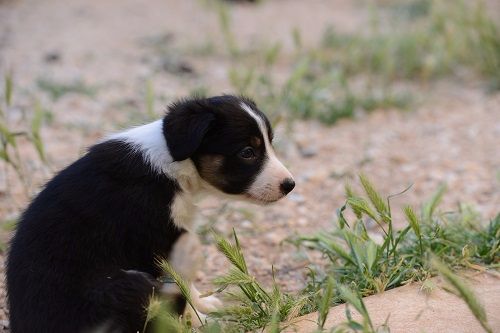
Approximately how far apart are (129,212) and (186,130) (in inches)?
17.8

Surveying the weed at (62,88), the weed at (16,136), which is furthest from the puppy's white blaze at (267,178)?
the weed at (62,88)

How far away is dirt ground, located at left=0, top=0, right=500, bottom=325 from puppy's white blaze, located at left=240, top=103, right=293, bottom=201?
0.65 meters

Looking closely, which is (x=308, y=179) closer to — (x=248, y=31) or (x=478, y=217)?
(x=478, y=217)

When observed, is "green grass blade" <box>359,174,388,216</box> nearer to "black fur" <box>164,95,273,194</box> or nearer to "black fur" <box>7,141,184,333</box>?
"black fur" <box>164,95,273,194</box>

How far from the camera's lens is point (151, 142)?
130 inches

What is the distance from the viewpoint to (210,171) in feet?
11.0

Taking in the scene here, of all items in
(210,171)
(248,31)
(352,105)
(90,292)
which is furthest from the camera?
(248,31)

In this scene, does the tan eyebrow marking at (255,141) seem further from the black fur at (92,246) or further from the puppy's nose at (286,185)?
the black fur at (92,246)

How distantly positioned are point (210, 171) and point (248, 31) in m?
6.41

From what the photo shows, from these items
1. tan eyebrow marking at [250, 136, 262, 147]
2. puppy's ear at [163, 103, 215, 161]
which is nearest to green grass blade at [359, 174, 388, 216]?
tan eyebrow marking at [250, 136, 262, 147]

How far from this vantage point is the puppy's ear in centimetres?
314

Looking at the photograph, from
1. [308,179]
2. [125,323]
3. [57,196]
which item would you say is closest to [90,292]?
[125,323]

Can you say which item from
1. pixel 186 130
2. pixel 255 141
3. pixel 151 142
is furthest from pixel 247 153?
pixel 151 142

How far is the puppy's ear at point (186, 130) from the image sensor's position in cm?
314
